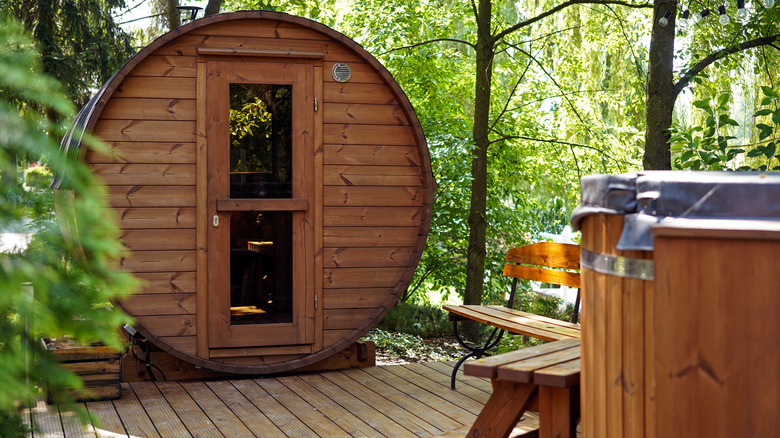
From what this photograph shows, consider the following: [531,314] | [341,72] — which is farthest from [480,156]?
[531,314]

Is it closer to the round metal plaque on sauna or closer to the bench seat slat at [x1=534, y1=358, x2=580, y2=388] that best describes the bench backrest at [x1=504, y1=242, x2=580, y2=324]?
the round metal plaque on sauna

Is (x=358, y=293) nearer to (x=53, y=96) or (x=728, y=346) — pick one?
(x=728, y=346)

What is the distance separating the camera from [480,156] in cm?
841

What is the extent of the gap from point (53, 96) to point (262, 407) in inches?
158

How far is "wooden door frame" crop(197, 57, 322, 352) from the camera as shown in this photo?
18.1ft

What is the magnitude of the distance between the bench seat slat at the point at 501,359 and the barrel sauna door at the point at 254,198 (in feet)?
7.68

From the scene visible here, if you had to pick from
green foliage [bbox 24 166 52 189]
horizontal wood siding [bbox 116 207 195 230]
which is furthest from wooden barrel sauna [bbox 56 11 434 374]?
green foliage [bbox 24 166 52 189]

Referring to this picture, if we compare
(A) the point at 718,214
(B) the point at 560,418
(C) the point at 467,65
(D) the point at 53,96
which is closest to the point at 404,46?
(C) the point at 467,65

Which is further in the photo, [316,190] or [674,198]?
[316,190]

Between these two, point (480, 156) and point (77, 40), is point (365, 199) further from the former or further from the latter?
point (77, 40)

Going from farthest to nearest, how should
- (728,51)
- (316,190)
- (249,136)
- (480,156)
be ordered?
(480,156) → (728,51) → (316,190) → (249,136)

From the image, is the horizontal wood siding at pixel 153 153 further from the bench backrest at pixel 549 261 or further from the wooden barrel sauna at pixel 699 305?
the wooden barrel sauna at pixel 699 305

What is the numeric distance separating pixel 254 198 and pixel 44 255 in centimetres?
430

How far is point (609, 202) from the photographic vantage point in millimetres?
2637
